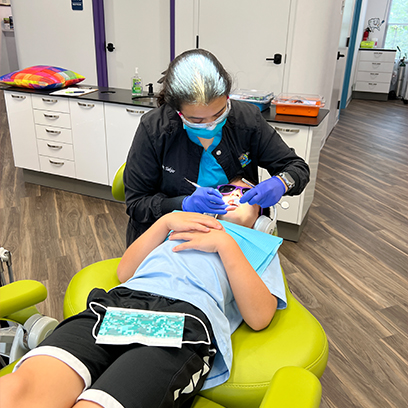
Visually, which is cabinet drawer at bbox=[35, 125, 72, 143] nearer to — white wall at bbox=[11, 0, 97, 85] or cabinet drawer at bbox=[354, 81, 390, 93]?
white wall at bbox=[11, 0, 97, 85]

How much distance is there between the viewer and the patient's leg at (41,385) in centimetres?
76

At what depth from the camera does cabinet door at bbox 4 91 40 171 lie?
311 centimetres

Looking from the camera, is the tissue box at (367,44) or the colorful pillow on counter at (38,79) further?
the tissue box at (367,44)

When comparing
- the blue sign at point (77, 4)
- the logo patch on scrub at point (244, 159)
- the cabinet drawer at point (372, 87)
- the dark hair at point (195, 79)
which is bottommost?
the cabinet drawer at point (372, 87)

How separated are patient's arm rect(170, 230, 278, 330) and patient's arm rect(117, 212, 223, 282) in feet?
0.14

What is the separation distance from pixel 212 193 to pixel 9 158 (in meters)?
3.49

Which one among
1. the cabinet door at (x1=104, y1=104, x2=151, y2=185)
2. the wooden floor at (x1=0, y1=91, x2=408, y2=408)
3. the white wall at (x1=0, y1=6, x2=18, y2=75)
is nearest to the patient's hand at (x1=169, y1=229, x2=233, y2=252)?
the wooden floor at (x1=0, y1=91, x2=408, y2=408)

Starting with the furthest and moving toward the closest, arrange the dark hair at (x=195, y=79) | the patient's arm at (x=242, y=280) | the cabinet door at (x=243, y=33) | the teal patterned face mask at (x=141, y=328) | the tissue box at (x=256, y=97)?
the cabinet door at (x=243, y=33), the tissue box at (x=256, y=97), the dark hair at (x=195, y=79), the patient's arm at (x=242, y=280), the teal patterned face mask at (x=141, y=328)

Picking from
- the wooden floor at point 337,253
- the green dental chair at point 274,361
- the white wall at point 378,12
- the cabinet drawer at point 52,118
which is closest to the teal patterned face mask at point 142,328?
the green dental chair at point 274,361

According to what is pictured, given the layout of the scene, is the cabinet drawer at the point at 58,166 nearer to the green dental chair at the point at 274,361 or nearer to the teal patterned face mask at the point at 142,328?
the green dental chair at the point at 274,361

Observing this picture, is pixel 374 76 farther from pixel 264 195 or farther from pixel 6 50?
pixel 264 195

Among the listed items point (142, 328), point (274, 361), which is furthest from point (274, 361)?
point (142, 328)

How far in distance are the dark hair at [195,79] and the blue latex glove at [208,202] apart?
269 millimetres

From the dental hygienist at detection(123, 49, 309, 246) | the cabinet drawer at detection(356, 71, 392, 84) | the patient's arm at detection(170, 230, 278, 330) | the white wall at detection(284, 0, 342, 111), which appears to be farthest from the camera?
the cabinet drawer at detection(356, 71, 392, 84)
